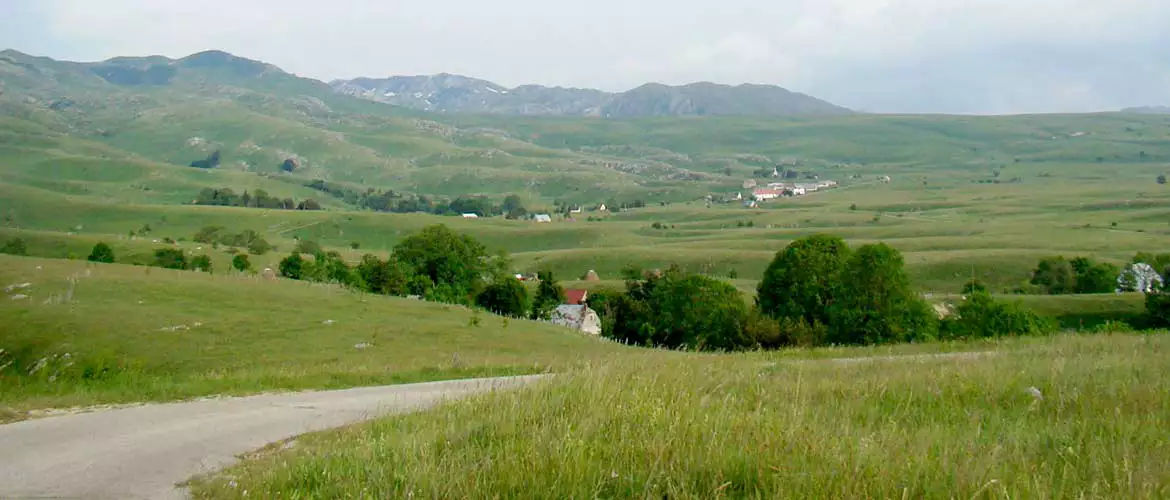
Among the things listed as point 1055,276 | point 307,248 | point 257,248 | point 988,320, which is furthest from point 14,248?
point 1055,276

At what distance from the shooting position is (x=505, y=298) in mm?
83062

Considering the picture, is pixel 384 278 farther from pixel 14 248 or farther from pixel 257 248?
pixel 14 248

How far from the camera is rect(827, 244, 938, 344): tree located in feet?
202

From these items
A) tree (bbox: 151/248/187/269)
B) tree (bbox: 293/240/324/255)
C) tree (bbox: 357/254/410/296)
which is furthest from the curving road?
tree (bbox: 293/240/324/255)

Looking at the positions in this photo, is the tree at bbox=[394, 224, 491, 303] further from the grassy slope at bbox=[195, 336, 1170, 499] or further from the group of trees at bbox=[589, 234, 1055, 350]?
the grassy slope at bbox=[195, 336, 1170, 499]

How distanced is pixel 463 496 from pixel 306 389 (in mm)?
13448

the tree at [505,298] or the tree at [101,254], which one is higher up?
the tree at [101,254]

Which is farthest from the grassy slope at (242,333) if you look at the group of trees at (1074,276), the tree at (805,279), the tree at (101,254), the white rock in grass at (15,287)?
the group of trees at (1074,276)

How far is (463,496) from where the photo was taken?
237 inches

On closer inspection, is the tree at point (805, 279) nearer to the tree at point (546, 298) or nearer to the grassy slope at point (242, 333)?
the grassy slope at point (242, 333)

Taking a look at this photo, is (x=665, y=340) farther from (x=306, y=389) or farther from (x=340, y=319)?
(x=306, y=389)

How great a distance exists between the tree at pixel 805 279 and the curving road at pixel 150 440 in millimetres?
52741

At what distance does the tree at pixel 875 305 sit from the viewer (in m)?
61.5

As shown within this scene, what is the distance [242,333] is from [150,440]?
29.2 m
